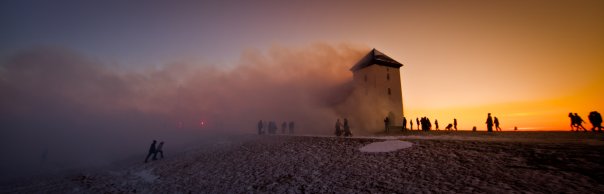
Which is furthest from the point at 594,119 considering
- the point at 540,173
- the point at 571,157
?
the point at 540,173

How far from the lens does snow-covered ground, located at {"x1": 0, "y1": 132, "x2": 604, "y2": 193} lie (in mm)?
9133

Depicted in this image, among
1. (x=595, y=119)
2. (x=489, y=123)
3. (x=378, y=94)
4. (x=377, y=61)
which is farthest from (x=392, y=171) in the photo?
(x=377, y=61)

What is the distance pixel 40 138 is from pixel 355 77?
133 m

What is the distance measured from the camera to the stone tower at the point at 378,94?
50062mm

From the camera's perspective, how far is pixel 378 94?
50.7m

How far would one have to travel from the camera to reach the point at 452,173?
10.4 metres

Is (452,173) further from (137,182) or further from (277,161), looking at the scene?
(137,182)

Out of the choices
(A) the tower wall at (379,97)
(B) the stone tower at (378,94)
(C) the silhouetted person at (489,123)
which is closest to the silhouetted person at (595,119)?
(C) the silhouetted person at (489,123)

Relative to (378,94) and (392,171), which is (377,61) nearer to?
(378,94)

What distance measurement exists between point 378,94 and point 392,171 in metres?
40.7

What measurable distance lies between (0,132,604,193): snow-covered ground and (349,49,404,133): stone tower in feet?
109

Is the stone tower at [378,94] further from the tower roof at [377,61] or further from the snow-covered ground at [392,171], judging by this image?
the snow-covered ground at [392,171]

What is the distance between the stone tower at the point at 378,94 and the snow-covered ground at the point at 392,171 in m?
33.2

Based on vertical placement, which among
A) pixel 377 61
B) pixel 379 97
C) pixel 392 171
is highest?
pixel 377 61
